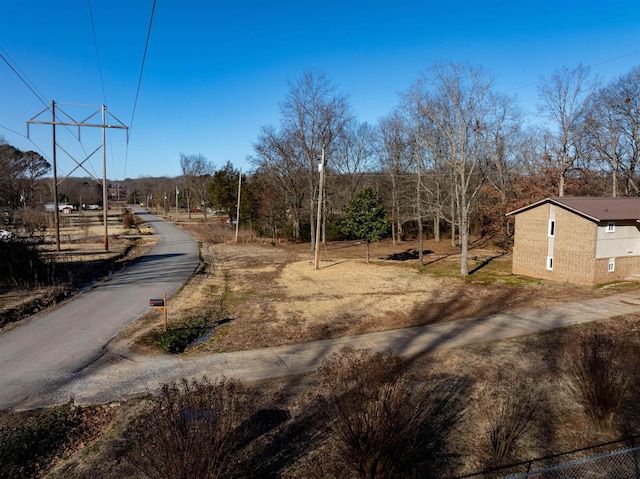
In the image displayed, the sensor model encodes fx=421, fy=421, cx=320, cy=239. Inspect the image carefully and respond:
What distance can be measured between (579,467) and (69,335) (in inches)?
419

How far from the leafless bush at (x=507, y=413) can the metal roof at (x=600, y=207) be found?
42.8 ft

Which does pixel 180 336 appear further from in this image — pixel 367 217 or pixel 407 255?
pixel 407 255

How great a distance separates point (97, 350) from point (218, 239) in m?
30.1

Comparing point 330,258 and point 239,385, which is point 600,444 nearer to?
point 239,385

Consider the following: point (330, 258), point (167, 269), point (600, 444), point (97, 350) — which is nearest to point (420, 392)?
point (600, 444)

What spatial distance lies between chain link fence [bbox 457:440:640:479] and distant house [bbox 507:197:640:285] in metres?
14.4

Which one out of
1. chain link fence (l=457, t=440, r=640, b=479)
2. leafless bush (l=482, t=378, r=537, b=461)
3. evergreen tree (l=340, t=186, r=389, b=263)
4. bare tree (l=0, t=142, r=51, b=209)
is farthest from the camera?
bare tree (l=0, t=142, r=51, b=209)

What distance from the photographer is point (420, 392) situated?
707 centimetres

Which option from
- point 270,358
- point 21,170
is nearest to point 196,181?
Answer: point 21,170

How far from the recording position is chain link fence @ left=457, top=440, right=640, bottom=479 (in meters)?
4.95

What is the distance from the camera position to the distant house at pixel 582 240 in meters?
17.7

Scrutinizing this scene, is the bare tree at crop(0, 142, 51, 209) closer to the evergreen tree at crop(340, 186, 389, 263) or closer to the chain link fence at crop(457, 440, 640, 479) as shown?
the evergreen tree at crop(340, 186, 389, 263)

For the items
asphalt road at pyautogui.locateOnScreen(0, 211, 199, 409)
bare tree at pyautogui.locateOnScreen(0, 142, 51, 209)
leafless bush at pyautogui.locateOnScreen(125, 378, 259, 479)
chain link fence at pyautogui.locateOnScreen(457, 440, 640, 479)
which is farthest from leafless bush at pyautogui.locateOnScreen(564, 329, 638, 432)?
bare tree at pyautogui.locateOnScreen(0, 142, 51, 209)

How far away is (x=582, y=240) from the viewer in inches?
708
